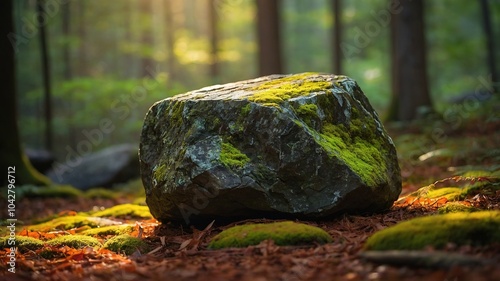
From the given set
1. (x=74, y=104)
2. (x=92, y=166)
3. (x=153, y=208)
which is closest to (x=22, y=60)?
(x=74, y=104)

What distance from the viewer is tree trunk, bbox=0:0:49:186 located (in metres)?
10.4

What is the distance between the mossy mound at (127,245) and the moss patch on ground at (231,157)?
1180 mm

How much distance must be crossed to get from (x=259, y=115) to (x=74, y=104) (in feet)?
90.9

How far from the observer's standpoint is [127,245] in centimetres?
455

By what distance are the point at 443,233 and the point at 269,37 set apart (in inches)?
428

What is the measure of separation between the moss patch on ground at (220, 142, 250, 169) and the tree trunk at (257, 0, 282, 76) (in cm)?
889

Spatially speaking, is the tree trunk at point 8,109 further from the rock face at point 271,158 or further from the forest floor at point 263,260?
the rock face at point 271,158

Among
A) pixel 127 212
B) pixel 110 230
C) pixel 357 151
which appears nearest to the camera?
pixel 357 151

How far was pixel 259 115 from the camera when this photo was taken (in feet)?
15.4

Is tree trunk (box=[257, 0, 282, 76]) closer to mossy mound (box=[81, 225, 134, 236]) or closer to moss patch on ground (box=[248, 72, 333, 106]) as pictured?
moss patch on ground (box=[248, 72, 333, 106])

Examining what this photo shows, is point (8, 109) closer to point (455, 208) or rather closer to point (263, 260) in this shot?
point (263, 260)

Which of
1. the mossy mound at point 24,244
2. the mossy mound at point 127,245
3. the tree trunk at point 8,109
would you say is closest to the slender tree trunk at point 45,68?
the tree trunk at point 8,109

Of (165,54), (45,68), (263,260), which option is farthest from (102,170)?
(165,54)

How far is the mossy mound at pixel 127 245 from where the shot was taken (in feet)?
14.7
